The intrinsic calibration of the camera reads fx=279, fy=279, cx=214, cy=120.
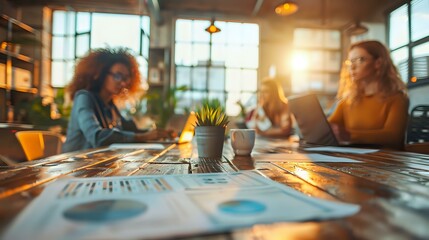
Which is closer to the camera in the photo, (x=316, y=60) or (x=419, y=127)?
(x=419, y=127)

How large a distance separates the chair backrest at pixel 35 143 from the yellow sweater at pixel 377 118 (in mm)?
1818

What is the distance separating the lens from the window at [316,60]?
712 centimetres

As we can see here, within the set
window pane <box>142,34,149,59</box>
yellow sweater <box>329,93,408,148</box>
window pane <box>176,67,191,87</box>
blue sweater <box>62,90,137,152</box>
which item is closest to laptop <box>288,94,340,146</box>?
yellow sweater <box>329,93,408,148</box>

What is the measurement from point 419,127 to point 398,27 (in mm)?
4873

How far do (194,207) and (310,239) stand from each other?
0.45 feet

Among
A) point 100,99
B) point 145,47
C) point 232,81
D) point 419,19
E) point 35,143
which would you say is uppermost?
point 419,19

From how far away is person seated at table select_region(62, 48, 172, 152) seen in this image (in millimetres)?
1638

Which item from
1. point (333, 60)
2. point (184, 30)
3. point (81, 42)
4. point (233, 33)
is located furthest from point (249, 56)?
point (81, 42)

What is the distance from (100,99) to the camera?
1.97 m

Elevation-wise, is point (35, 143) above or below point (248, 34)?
below

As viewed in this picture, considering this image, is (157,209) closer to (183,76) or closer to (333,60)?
(183,76)

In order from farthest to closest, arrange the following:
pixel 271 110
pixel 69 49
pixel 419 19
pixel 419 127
Result: pixel 69 49 < pixel 419 19 < pixel 271 110 < pixel 419 127

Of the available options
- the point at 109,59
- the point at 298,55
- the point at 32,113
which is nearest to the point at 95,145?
the point at 109,59

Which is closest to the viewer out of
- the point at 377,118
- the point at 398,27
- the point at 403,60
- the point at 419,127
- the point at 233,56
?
the point at 377,118
